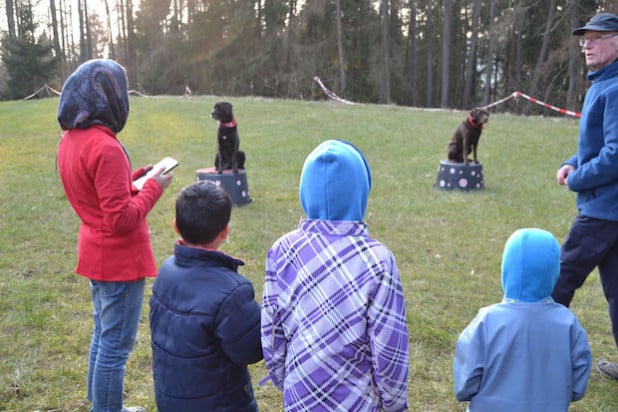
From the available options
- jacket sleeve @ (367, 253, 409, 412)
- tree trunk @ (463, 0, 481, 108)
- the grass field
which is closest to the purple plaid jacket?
jacket sleeve @ (367, 253, 409, 412)

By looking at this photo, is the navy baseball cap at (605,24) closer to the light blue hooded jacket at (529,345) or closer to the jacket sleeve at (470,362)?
the light blue hooded jacket at (529,345)

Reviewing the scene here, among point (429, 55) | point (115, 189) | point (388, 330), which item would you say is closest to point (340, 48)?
point (429, 55)

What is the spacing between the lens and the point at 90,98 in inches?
93.2

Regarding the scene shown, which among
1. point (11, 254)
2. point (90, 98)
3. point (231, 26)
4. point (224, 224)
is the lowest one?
point (11, 254)

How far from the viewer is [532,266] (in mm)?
1934

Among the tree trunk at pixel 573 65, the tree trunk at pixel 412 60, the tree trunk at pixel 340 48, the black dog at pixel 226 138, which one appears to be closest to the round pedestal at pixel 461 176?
the black dog at pixel 226 138

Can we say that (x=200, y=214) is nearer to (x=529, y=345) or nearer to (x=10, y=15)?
(x=529, y=345)

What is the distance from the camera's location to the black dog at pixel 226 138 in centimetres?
711

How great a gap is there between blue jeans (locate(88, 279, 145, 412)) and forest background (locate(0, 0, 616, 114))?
29787 mm

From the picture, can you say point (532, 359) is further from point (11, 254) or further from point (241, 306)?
point (11, 254)

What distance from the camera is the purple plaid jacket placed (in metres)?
1.80

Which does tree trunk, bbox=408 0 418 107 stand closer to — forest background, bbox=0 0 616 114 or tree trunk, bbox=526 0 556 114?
forest background, bbox=0 0 616 114

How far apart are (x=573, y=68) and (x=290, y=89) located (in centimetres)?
1651

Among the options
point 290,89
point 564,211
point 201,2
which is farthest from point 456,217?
point 201,2
